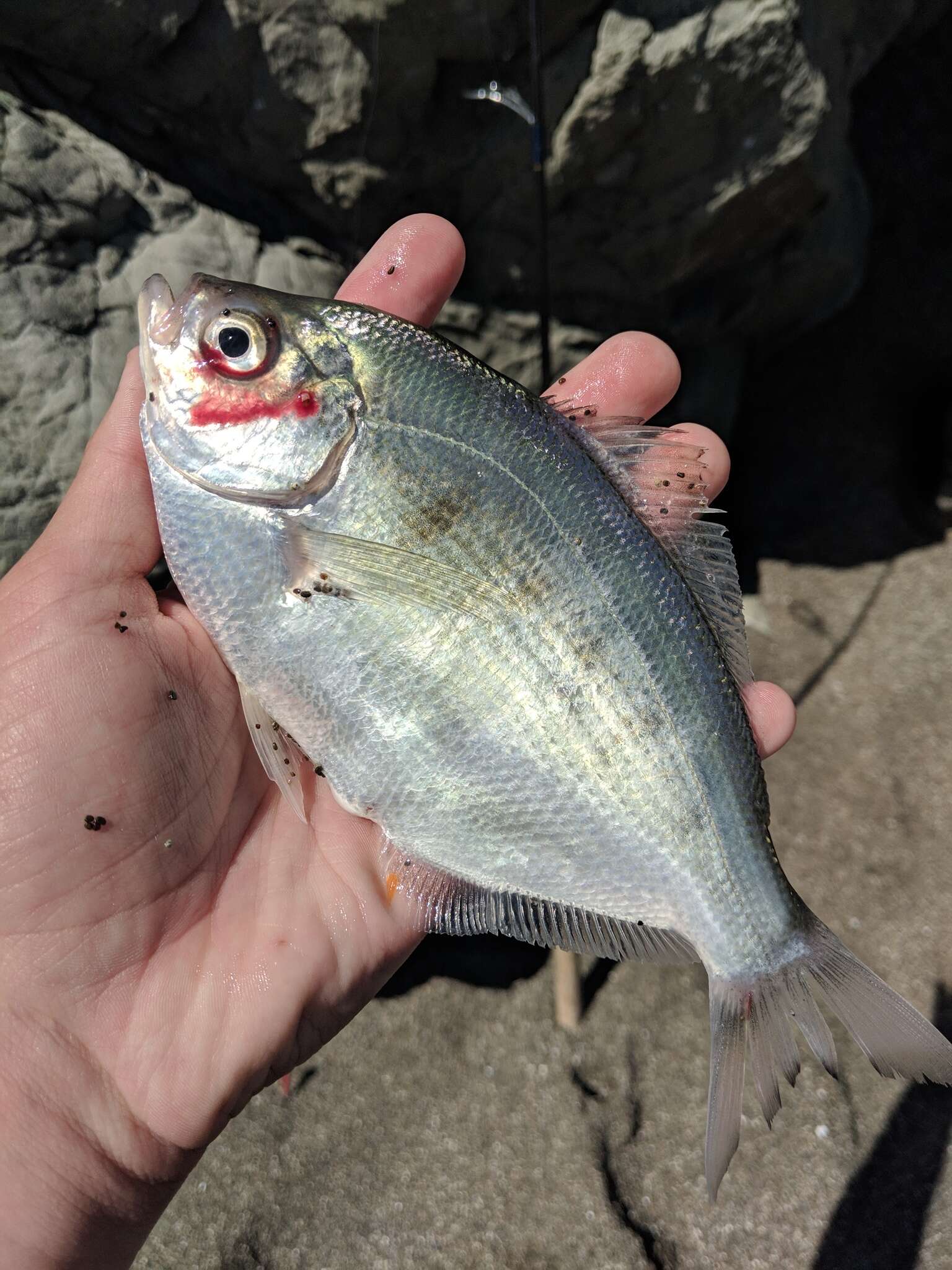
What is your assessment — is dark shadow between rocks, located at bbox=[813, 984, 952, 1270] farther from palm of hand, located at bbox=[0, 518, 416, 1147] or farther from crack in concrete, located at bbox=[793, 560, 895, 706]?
palm of hand, located at bbox=[0, 518, 416, 1147]

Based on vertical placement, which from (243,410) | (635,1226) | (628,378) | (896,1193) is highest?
(243,410)

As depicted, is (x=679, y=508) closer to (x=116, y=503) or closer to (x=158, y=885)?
(x=116, y=503)

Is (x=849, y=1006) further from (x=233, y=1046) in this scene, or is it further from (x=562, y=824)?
(x=233, y=1046)

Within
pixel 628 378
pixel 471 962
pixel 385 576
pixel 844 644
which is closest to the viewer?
pixel 385 576

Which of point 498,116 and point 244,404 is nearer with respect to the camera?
point 244,404

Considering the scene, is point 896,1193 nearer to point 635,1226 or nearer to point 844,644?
point 635,1226

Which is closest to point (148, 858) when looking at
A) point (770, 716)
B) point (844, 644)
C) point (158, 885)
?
point (158, 885)

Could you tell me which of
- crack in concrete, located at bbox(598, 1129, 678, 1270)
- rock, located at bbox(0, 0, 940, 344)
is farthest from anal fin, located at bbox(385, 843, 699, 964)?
rock, located at bbox(0, 0, 940, 344)

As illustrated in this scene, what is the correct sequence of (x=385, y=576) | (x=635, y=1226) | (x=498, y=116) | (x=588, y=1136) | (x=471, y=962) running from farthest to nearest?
(x=498, y=116)
(x=471, y=962)
(x=588, y=1136)
(x=635, y=1226)
(x=385, y=576)

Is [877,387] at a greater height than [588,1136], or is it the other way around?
[877,387]
